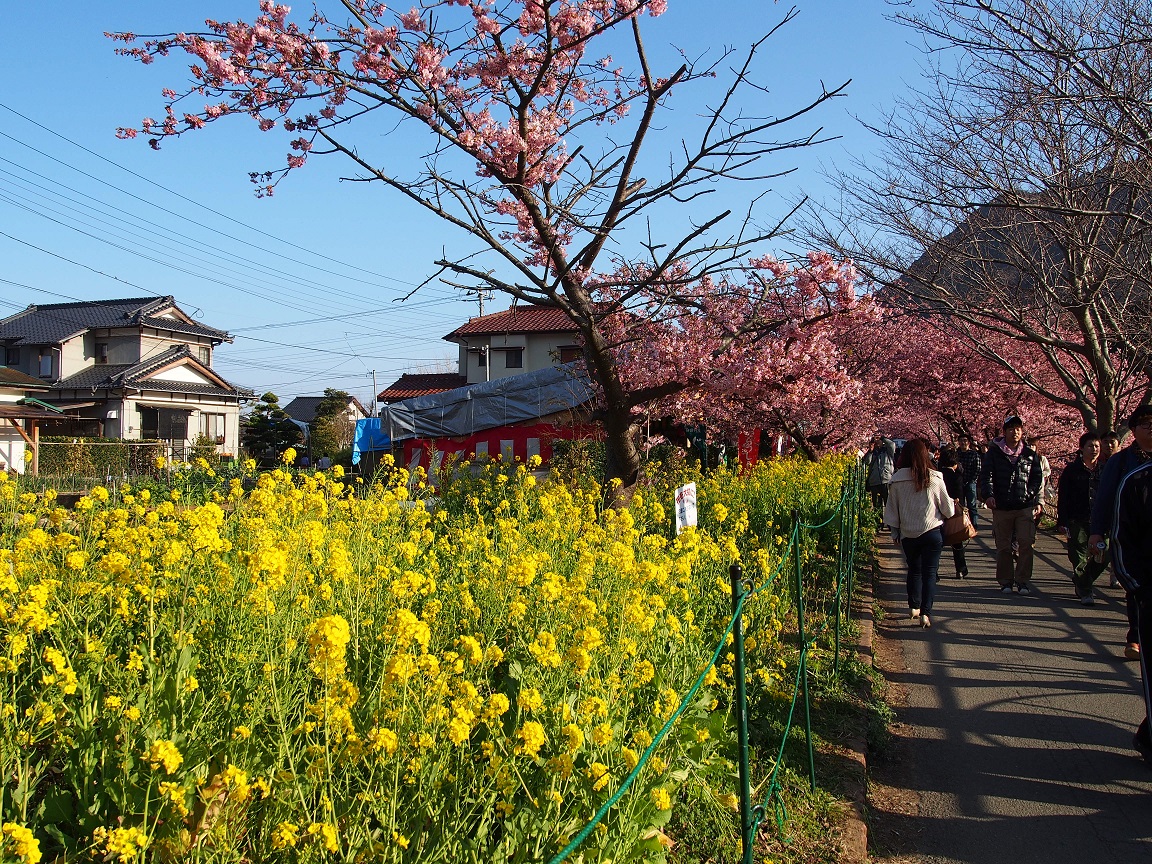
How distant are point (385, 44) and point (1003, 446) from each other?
279 inches

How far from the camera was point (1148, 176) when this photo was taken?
7.25 metres

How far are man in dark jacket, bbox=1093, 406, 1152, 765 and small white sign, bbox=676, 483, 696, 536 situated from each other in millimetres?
2381

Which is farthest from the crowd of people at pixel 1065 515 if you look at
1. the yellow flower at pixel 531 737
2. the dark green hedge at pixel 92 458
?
the dark green hedge at pixel 92 458

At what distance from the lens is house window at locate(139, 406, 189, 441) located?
36.4m

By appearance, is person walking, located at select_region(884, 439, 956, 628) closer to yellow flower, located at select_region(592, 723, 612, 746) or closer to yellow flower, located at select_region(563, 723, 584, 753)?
yellow flower, located at select_region(592, 723, 612, 746)

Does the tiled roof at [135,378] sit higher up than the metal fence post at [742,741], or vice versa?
the tiled roof at [135,378]

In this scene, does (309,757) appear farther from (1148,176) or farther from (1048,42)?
(1148,176)

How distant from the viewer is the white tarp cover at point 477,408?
870 inches

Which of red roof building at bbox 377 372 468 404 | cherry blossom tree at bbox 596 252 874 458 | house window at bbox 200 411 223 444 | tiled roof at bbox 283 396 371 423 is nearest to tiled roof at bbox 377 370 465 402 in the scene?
red roof building at bbox 377 372 468 404

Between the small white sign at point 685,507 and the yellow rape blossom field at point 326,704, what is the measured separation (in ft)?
3.77

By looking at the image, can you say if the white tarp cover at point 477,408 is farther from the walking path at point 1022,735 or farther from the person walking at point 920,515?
the walking path at point 1022,735

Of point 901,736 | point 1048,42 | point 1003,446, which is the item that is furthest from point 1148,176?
point 901,736

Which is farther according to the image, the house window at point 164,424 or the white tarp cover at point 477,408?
the house window at point 164,424

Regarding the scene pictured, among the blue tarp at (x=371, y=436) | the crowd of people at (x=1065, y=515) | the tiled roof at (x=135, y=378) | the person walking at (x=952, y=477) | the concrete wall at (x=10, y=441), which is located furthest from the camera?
the tiled roof at (x=135, y=378)
